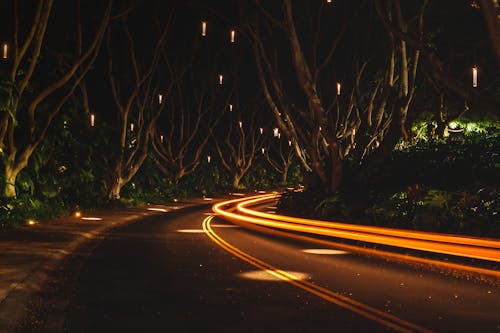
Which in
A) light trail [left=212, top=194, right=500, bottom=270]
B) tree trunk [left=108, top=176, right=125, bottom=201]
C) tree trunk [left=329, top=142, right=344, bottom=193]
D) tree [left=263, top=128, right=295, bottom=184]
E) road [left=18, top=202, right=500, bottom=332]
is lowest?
road [left=18, top=202, right=500, bottom=332]

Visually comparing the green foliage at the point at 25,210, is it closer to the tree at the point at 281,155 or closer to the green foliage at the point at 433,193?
the green foliage at the point at 433,193

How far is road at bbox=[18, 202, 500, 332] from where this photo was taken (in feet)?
29.5

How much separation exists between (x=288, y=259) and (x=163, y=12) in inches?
1126

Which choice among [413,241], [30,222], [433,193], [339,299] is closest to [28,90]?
[30,222]

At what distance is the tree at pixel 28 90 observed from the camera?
83.7 ft

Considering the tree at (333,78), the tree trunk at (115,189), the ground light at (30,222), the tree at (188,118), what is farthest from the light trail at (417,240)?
the tree at (188,118)

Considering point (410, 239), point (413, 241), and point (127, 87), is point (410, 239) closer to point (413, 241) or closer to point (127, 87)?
point (413, 241)

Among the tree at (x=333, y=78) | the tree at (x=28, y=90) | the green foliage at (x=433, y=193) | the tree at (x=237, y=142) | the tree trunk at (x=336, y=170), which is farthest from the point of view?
the tree at (x=237, y=142)

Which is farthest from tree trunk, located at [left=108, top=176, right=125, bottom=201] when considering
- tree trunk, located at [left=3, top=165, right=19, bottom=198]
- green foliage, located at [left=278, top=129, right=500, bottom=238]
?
green foliage, located at [left=278, top=129, right=500, bottom=238]

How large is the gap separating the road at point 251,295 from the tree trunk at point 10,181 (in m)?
9.72

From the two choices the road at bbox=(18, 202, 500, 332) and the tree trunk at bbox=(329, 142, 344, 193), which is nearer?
the road at bbox=(18, 202, 500, 332)

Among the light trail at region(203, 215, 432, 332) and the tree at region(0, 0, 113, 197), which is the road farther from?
the tree at region(0, 0, 113, 197)

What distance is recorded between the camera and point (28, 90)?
27125 mm

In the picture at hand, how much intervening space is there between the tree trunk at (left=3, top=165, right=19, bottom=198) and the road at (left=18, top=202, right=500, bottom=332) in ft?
31.9
